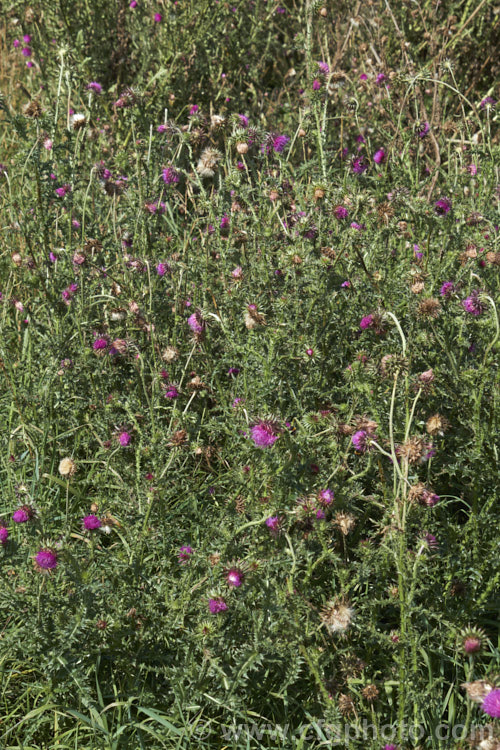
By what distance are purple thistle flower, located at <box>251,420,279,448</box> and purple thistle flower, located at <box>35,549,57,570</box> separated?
52 centimetres

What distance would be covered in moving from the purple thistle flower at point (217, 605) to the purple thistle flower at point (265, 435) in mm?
359

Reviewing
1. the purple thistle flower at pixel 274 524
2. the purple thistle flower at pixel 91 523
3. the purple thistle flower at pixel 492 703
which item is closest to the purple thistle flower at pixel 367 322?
the purple thistle flower at pixel 274 524

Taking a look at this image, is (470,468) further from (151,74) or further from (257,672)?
(151,74)

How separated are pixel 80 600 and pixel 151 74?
127 inches

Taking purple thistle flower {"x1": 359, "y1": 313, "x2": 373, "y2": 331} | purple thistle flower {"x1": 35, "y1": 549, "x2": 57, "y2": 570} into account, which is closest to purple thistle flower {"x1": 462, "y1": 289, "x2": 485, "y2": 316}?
purple thistle flower {"x1": 359, "y1": 313, "x2": 373, "y2": 331}

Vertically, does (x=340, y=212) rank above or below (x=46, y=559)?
above

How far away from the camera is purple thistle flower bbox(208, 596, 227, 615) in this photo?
1647mm

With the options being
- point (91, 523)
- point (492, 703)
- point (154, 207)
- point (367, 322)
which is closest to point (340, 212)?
point (367, 322)

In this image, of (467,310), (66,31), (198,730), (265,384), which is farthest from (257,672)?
(66,31)

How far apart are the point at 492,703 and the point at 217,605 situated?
609 millimetres

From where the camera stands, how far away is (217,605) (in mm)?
1648

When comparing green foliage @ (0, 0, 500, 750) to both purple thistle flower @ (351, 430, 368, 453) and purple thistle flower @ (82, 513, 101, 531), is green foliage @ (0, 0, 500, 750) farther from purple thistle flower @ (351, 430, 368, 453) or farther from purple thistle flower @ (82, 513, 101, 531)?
purple thistle flower @ (82, 513, 101, 531)

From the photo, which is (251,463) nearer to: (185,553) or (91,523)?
(185,553)

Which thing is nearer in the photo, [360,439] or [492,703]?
[492,703]
